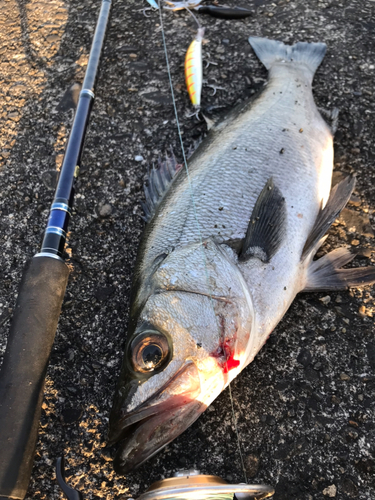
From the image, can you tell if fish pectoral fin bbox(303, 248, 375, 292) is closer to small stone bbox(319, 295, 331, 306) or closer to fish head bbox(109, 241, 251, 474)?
small stone bbox(319, 295, 331, 306)

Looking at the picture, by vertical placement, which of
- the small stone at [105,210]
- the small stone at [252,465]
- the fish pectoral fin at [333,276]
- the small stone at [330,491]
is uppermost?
the small stone at [105,210]

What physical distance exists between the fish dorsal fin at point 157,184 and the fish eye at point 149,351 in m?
0.89

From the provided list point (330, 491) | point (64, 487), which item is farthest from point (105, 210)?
point (330, 491)

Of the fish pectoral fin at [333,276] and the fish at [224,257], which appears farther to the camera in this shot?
the fish pectoral fin at [333,276]

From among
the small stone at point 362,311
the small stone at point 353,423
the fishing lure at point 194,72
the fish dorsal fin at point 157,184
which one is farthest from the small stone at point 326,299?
the fishing lure at point 194,72

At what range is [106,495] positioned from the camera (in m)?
1.86

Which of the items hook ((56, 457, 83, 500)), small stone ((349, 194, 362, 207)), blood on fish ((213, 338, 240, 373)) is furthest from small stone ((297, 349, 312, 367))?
hook ((56, 457, 83, 500))

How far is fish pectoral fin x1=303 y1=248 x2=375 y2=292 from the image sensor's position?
2264mm

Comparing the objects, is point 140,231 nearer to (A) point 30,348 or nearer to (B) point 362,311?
(A) point 30,348

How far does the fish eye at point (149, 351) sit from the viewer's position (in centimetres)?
170

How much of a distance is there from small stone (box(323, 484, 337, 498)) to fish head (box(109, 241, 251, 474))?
0.72 m

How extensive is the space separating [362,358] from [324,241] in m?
0.78

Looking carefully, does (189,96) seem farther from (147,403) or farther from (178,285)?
(147,403)

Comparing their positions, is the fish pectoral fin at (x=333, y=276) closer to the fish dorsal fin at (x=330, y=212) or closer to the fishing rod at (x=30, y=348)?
the fish dorsal fin at (x=330, y=212)
